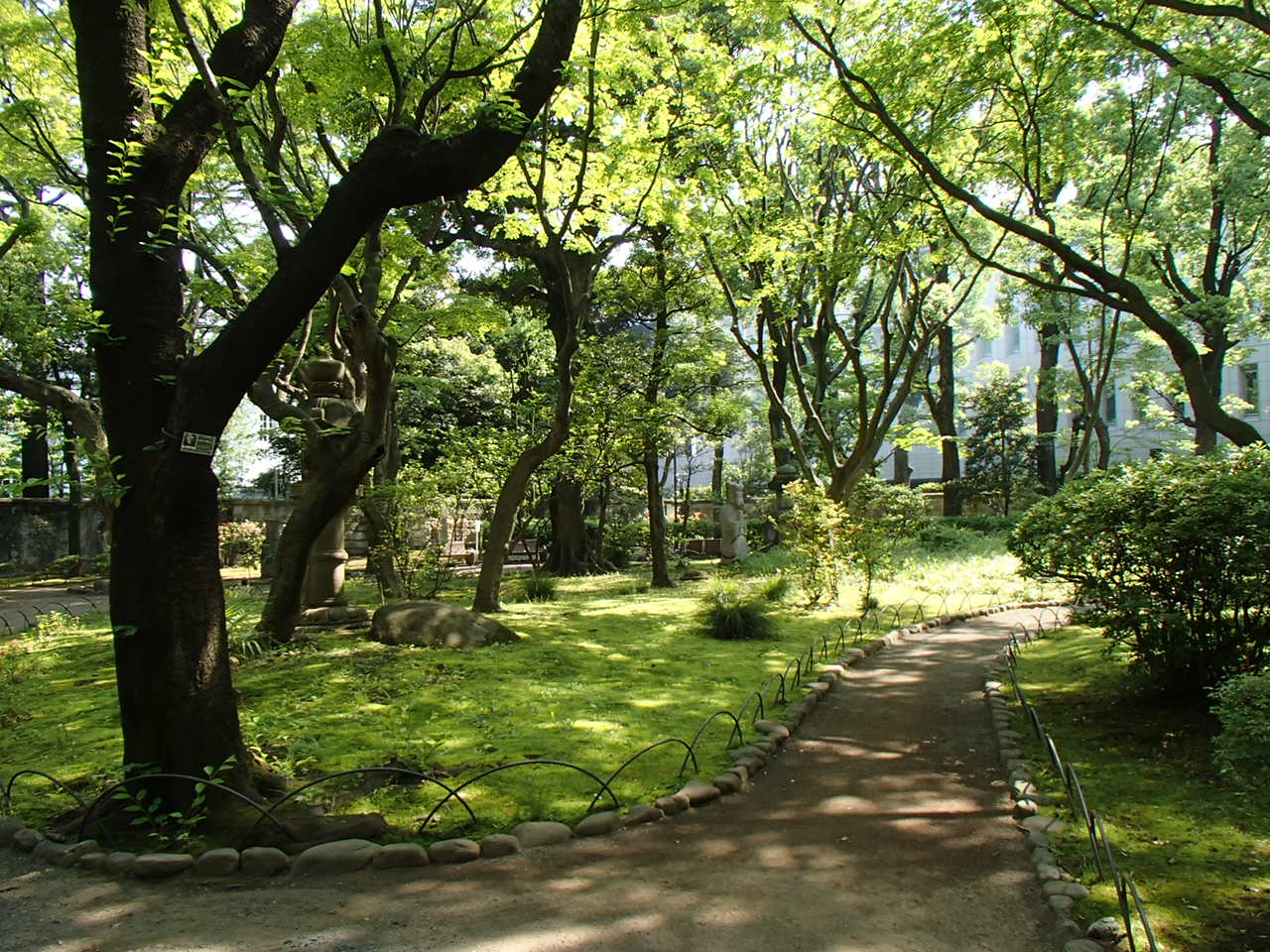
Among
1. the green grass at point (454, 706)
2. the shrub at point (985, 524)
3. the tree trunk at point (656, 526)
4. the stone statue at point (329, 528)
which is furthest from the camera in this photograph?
the shrub at point (985, 524)

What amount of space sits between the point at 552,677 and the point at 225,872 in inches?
164

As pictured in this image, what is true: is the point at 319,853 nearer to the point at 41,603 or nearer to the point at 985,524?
the point at 41,603

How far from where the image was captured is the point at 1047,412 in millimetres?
24547

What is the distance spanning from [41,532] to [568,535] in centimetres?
1567

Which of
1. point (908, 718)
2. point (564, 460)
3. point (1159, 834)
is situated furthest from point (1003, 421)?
point (1159, 834)

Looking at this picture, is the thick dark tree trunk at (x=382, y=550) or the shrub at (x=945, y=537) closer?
the thick dark tree trunk at (x=382, y=550)

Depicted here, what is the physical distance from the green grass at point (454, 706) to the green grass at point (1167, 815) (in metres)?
2.29

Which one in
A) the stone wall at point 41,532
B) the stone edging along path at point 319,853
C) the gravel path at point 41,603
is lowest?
the stone edging along path at point 319,853

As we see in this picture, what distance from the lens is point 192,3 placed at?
24.1 ft

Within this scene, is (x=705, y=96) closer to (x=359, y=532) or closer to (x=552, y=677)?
(x=552, y=677)

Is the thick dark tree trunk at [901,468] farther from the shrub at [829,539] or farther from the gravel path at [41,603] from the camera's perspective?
the gravel path at [41,603]

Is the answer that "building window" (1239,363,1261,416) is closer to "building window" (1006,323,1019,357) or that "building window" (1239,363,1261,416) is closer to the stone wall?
"building window" (1006,323,1019,357)

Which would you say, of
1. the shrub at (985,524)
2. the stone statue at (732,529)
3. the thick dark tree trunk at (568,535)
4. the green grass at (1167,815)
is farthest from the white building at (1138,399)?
the green grass at (1167,815)

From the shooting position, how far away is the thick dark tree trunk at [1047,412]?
2306 centimetres
